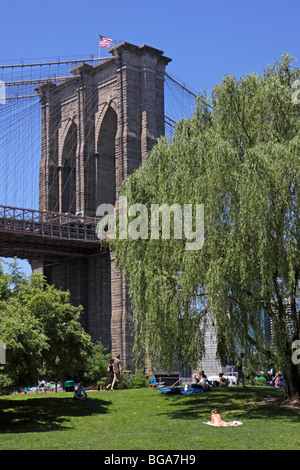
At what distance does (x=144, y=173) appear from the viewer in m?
22.6

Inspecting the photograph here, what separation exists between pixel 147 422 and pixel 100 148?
1273 inches

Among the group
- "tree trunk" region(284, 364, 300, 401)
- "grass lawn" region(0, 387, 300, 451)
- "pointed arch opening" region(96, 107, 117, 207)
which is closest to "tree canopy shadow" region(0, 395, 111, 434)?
"grass lawn" region(0, 387, 300, 451)

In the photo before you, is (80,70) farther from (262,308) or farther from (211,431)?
(211,431)

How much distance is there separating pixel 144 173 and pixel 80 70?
1156 inches

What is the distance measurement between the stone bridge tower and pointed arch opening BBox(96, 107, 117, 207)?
75mm

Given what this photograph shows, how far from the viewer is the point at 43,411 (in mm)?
20656

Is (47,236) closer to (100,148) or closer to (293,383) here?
(100,148)

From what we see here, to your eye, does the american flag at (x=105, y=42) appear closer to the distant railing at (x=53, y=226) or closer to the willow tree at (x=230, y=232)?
the distant railing at (x=53, y=226)

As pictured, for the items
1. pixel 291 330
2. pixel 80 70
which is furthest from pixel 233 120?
pixel 80 70

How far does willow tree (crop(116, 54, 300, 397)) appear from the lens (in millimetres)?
18438

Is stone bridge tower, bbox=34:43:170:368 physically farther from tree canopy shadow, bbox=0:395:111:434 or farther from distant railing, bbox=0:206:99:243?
tree canopy shadow, bbox=0:395:111:434

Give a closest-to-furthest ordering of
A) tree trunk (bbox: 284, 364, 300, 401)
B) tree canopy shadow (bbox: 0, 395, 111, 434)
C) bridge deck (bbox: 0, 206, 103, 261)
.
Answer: tree canopy shadow (bbox: 0, 395, 111, 434) < tree trunk (bbox: 284, 364, 300, 401) < bridge deck (bbox: 0, 206, 103, 261)
